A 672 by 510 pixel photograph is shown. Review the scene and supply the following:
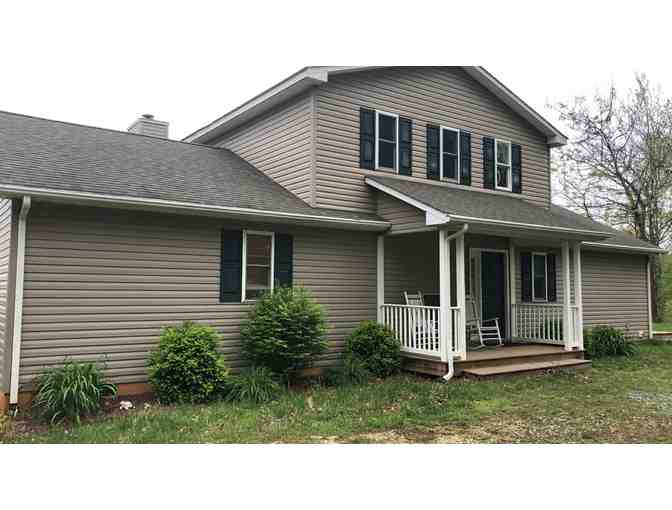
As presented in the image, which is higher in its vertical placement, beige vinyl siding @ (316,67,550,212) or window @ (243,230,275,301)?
beige vinyl siding @ (316,67,550,212)

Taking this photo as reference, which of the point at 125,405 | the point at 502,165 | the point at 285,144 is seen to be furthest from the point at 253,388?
the point at 502,165

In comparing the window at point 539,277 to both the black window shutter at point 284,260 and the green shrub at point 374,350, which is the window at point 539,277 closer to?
the green shrub at point 374,350

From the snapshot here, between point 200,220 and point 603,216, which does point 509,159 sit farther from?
point 603,216

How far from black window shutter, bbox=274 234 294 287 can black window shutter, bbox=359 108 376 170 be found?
8.07 feet

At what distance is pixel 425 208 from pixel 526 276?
5486 mm

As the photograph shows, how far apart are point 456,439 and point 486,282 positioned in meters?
7.04

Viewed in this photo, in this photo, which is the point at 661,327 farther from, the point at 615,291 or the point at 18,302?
the point at 18,302

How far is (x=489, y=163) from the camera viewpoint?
12852 millimetres

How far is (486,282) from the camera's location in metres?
12.5

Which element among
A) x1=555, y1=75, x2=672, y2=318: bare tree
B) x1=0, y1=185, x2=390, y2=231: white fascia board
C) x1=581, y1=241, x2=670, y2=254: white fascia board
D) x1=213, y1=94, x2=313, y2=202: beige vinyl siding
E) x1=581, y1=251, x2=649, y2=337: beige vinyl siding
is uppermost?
x1=555, y1=75, x2=672, y2=318: bare tree

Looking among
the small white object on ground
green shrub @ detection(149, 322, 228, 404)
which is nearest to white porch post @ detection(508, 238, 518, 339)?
green shrub @ detection(149, 322, 228, 404)

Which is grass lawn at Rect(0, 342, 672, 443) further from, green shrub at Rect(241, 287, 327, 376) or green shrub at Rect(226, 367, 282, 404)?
green shrub at Rect(241, 287, 327, 376)

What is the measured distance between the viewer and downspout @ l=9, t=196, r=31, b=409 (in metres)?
6.87

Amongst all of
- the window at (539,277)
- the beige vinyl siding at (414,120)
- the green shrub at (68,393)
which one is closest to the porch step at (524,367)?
the window at (539,277)
